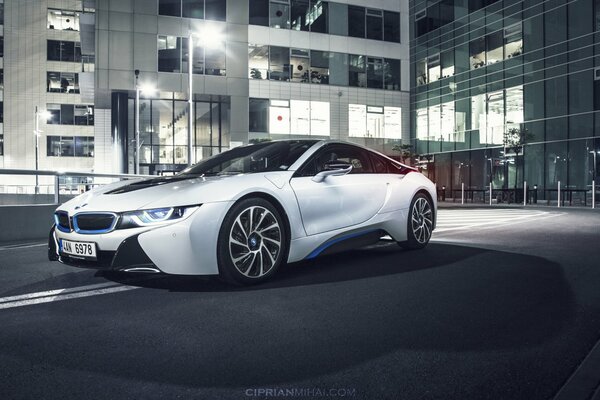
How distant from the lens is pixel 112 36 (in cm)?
2925

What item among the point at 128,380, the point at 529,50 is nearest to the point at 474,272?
the point at 128,380

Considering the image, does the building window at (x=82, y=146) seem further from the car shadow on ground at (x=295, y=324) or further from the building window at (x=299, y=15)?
the car shadow on ground at (x=295, y=324)

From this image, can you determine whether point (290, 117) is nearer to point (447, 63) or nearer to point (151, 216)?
point (447, 63)

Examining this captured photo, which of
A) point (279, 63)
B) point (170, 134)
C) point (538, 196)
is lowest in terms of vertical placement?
point (538, 196)

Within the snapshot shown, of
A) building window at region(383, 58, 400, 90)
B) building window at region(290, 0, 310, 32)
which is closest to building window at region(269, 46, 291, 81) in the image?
building window at region(290, 0, 310, 32)

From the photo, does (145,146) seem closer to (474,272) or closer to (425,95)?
(425,95)

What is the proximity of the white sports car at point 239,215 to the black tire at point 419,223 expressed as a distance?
0.37m

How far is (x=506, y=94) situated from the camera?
30.1 metres

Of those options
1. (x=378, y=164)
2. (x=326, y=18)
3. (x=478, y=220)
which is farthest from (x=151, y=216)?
(x=326, y=18)

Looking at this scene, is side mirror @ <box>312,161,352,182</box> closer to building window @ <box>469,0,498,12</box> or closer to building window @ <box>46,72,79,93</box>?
building window @ <box>469,0,498,12</box>

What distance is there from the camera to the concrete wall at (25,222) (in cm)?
895

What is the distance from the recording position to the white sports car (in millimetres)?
4039

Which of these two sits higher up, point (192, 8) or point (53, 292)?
point (192, 8)

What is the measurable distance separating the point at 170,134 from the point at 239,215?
2857cm
